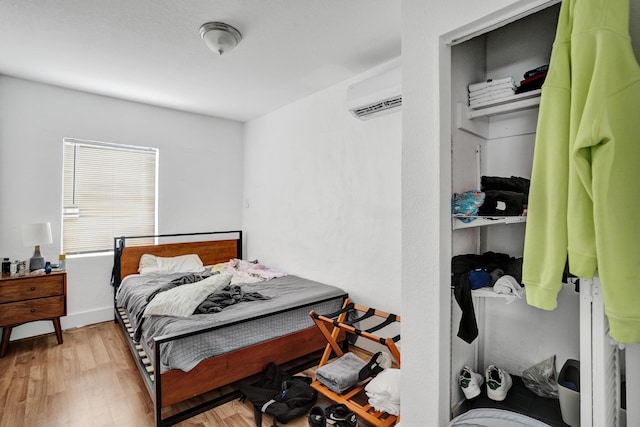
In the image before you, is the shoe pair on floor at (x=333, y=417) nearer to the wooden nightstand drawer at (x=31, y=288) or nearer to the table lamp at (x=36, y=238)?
the wooden nightstand drawer at (x=31, y=288)

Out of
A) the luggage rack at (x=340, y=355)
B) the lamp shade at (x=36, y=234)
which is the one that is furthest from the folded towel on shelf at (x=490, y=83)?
the lamp shade at (x=36, y=234)

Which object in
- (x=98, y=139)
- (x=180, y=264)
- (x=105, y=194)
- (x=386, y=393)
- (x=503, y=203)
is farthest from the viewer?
(x=180, y=264)

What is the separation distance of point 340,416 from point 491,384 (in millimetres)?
864

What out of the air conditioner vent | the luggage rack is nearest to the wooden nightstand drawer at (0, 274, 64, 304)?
the luggage rack

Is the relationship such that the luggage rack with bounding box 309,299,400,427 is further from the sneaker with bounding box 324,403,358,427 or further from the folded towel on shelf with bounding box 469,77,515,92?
the folded towel on shelf with bounding box 469,77,515,92

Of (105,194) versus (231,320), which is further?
(105,194)

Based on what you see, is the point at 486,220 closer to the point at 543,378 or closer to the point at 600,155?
the point at 600,155

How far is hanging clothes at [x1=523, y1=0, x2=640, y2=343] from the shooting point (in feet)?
2.91

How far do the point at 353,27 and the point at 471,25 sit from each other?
3.82 ft

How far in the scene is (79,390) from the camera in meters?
2.25

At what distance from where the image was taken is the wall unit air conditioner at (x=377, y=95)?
7.57 feet

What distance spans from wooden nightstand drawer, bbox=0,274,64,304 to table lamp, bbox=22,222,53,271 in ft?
0.68

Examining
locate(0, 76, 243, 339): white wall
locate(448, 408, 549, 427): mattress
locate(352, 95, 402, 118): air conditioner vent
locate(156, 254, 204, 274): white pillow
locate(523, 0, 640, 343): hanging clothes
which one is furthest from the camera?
locate(156, 254, 204, 274): white pillow

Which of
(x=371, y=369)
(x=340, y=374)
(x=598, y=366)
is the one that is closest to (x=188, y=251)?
(x=340, y=374)
